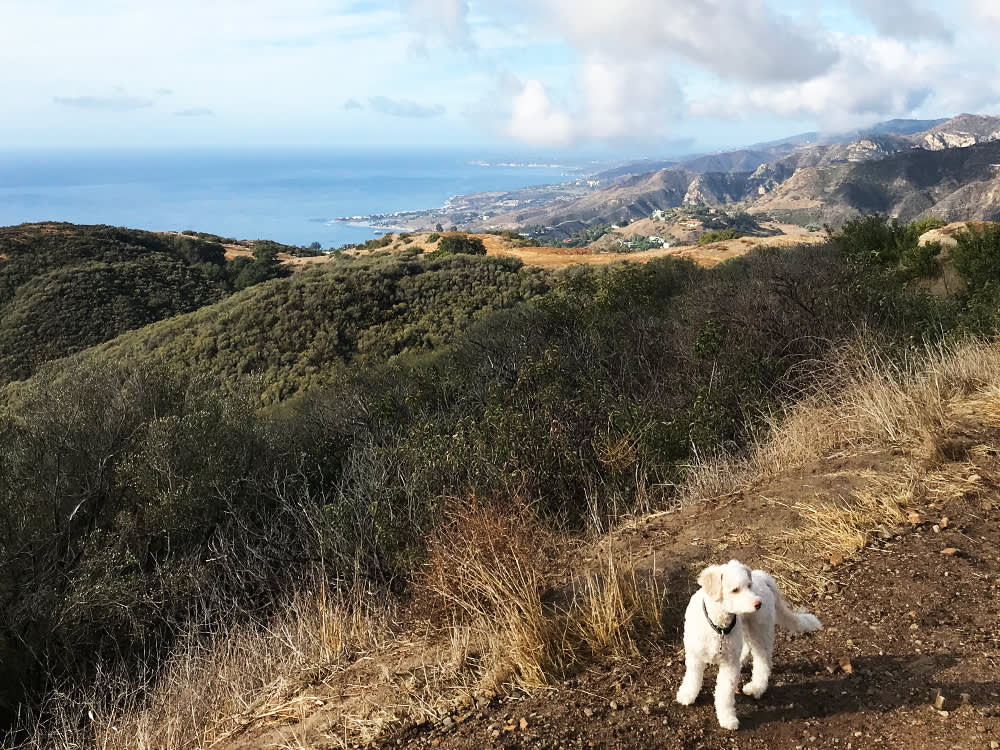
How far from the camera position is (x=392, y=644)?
3.63 metres

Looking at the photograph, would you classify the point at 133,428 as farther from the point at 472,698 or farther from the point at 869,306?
the point at 869,306

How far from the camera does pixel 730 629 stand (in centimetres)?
245

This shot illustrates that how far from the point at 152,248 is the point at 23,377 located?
812 inches

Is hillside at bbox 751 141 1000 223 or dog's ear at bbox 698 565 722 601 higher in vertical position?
hillside at bbox 751 141 1000 223

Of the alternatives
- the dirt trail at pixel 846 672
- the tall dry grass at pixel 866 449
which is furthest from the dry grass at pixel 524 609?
the tall dry grass at pixel 866 449

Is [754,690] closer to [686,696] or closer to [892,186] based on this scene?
[686,696]

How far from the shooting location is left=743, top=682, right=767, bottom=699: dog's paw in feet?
8.46

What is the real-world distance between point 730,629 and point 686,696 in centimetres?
38

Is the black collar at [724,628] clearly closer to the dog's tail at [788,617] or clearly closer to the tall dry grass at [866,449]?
the dog's tail at [788,617]

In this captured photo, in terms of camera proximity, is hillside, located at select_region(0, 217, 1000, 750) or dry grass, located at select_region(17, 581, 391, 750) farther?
dry grass, located at select_region(17, 581, 391, 750)

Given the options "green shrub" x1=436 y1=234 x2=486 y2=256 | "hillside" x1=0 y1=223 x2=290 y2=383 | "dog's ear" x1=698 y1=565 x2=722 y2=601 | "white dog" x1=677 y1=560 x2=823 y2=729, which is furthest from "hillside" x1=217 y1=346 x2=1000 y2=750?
"green shrub" x1=436 y1=234 x2=486 y2=256

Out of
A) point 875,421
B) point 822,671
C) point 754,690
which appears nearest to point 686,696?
point 754,690

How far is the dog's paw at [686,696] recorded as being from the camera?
101 inches

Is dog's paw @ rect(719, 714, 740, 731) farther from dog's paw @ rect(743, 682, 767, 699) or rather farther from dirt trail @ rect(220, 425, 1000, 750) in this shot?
dog's paw @ rect(743, 682, 767, 699)
